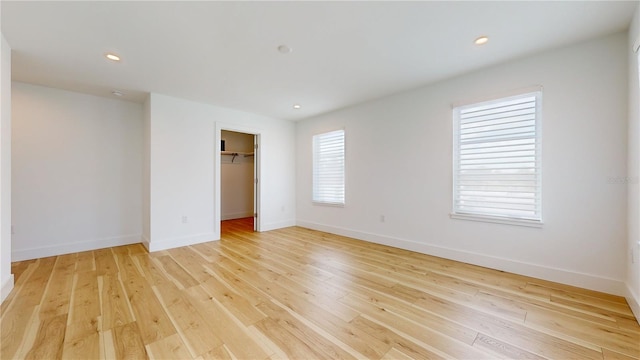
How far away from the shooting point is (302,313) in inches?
80.1

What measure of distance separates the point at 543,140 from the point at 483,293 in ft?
5.80

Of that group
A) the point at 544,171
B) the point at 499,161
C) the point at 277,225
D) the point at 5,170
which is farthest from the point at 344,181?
the point at 5,170

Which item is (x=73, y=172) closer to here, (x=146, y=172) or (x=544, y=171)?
(x=146, y=172)

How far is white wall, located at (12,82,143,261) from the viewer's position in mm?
3449

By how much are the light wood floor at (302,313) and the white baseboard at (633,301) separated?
0.19 ft

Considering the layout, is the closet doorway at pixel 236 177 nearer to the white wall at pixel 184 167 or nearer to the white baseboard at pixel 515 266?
the white wall at pixel 184 167

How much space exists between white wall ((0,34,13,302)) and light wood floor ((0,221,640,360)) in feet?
0.68

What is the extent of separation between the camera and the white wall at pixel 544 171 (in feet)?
7.70

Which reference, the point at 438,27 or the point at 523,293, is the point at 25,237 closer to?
the point at 438,27

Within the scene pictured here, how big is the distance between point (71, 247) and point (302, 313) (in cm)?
402

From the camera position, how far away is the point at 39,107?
3.54 metres

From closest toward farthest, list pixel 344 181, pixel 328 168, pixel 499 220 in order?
pixel 499 220 → pixel 344 181 → pixel 328 168

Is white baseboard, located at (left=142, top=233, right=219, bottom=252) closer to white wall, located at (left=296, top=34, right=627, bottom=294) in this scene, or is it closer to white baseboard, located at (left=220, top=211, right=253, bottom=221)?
white baseboard, located at (left=220, top=211, right=253, bottom=221)

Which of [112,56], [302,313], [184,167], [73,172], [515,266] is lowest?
[302,313]
